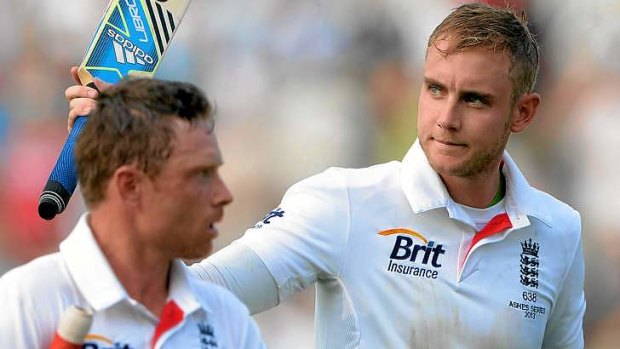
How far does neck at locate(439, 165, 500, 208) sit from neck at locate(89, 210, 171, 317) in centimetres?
142

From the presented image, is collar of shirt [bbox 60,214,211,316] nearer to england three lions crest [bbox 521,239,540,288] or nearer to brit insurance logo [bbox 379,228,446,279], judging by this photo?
brit insurance logo [bbox 379,228,446,279]

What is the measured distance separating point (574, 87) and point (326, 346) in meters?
3.67

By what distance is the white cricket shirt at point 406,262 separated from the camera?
3.63 metres

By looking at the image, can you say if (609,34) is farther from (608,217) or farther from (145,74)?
(145,74)

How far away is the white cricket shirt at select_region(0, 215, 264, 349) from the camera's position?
240cm

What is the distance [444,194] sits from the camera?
374cm

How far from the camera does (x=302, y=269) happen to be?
143 inches

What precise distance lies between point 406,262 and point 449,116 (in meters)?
0.46

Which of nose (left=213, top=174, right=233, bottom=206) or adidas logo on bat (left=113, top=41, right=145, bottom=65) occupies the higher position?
nose (left=213, top=174, right=233, bottom=206)

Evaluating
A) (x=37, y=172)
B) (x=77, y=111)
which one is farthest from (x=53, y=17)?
(x=77, y=111)

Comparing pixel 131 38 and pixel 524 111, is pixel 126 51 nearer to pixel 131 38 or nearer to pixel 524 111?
pixel 131 38

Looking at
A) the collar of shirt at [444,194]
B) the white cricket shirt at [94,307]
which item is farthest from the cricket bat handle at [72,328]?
the collar of shirt at [444,194]

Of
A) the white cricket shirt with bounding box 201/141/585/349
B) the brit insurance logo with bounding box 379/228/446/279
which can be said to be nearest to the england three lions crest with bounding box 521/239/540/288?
the white cricket shirt with bounding box 201/141/585/349

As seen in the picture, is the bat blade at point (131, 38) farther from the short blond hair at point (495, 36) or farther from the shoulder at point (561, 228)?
the shoulder at point (561, 228)
